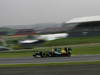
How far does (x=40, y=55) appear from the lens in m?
18.9

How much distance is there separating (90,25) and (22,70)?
52.8m

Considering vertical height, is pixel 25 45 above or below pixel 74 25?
below

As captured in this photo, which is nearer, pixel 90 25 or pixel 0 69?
pixel 0 69

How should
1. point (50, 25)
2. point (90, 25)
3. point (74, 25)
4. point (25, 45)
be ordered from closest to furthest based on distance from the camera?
point (25, 45) → point (90, 25) → point (74, 25) → point (50, 25)

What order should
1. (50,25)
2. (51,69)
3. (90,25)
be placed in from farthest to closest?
(50,25) → (90,25) → (51,69)

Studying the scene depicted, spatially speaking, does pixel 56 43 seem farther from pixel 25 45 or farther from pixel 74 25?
pixel 74 25

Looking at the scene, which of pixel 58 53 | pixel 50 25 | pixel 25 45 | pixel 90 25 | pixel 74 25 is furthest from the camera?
pixel 50 25

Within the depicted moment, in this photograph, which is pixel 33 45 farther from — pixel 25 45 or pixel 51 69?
pixel 51 69

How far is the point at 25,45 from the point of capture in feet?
121

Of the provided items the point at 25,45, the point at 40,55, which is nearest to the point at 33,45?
the point at 25,45

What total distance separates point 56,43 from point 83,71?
30504 mm

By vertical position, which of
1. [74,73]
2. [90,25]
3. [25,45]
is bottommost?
[74,73]

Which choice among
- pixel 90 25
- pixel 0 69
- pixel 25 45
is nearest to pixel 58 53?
pixel 0 69

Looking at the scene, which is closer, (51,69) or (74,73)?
(74,73)
